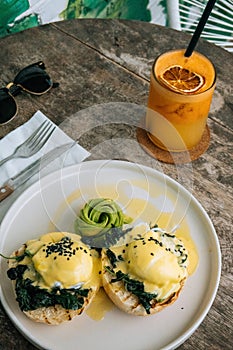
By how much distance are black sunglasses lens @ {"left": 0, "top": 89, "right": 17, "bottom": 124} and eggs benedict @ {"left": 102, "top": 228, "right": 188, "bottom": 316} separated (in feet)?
1.66

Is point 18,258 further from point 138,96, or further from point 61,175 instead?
point 138,96

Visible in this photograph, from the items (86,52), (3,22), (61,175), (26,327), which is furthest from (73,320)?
(3,22)

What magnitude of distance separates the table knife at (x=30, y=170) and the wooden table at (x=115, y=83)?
6cm

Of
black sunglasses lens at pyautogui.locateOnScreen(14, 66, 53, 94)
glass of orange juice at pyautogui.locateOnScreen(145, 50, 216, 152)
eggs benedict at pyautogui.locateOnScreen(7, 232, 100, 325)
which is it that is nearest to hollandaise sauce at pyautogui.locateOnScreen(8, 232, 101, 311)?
eggs benedict at pyautogui.locateOnScreen(7, 232, 100, 325)

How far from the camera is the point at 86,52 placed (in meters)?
1.53

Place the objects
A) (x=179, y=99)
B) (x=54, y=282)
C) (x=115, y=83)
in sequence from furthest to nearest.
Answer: (x=115, y=83) → (x=179, y=99) → (x=54, y=282)

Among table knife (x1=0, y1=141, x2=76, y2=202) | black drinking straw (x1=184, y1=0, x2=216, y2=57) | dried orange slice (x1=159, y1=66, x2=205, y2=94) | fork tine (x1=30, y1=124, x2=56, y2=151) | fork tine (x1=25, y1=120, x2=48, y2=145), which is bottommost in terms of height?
table knife (x1=0, y1=141, x2=76, y2=202)

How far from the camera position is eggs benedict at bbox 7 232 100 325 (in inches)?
37.8

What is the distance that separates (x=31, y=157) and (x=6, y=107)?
0.55ft

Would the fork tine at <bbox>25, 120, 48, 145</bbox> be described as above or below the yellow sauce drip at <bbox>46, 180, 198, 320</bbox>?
above

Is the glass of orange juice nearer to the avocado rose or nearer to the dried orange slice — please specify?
the dried orange slice

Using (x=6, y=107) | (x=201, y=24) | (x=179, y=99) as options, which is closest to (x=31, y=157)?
(x=6, y=107)

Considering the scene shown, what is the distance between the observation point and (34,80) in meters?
1.40

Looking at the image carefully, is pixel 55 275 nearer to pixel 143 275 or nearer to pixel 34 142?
pixel 143 275
